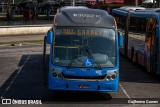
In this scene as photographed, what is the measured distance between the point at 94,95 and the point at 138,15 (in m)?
9.69

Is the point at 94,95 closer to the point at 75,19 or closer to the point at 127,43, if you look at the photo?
the point at 75,19

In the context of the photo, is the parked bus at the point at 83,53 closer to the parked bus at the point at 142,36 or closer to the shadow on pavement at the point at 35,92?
→ the shadow on pavement at the point at 35,92

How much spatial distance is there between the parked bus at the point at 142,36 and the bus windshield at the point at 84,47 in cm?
457

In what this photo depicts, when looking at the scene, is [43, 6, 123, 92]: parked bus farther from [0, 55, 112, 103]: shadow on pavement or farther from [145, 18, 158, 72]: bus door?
[145, 18, 158, 72]: bus door

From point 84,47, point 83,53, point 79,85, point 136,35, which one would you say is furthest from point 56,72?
point 136,35

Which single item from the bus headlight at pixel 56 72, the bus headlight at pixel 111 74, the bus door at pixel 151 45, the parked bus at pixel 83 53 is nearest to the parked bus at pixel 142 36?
the bus door at pixel 151 45

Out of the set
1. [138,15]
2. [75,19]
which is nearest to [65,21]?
[75,19]

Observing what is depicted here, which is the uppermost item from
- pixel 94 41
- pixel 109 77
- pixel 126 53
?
pixel 94 41

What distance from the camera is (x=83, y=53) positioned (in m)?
15.5

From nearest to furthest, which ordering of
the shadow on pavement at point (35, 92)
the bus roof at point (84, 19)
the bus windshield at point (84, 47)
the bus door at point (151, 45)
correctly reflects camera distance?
the bus windshield at point (84, 47), the shadow on pavement at point (35, 92), the bus roof at point (84, 19), the bus door at point (151, 45)

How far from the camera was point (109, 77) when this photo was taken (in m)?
15.0

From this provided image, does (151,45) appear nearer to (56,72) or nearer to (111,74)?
(111,74)

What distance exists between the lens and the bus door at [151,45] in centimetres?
2011

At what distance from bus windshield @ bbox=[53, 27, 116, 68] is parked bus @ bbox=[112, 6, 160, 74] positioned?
457 cm
